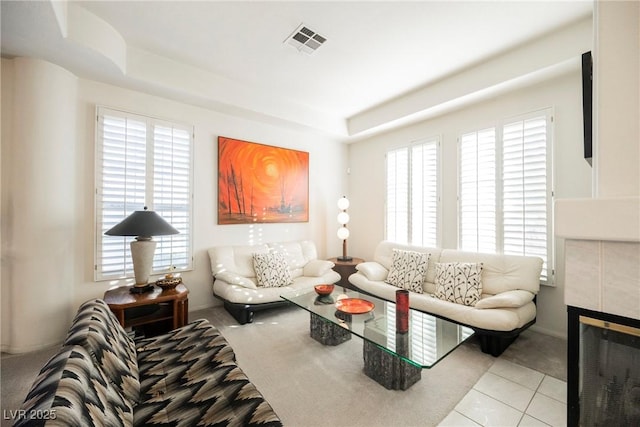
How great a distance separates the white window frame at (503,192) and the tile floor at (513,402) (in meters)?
1.22

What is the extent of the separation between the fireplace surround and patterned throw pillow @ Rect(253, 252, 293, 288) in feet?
9.14

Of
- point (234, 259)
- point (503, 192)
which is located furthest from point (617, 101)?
point (234, 259)

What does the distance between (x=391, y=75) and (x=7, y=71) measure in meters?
3.93

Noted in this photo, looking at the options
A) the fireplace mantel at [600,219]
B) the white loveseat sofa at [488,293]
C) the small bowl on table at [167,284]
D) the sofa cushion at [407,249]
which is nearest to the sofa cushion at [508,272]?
the white loveseat sofa at [488,293]

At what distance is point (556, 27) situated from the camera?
232 centimetres

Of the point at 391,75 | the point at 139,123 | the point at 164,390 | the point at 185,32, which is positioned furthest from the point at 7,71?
the point at 391,75

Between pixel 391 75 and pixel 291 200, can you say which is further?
pixel 291 200

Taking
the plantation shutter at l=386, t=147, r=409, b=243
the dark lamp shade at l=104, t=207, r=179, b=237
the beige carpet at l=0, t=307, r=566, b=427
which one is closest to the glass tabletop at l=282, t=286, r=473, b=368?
the beige carpet at l=0, t=307, r=566, b=427

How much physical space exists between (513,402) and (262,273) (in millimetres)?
2707

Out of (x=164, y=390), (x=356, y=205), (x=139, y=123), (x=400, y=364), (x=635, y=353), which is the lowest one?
(x=400, y=364)

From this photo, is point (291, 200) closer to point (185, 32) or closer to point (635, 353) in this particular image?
point (185, 32)

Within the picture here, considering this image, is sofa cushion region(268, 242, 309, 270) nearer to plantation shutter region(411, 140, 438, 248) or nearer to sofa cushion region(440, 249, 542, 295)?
plantation shutter region(411, 140, 438, 248)

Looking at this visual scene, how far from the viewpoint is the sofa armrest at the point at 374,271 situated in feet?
11.6

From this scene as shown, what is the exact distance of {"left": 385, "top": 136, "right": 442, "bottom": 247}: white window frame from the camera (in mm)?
3713
